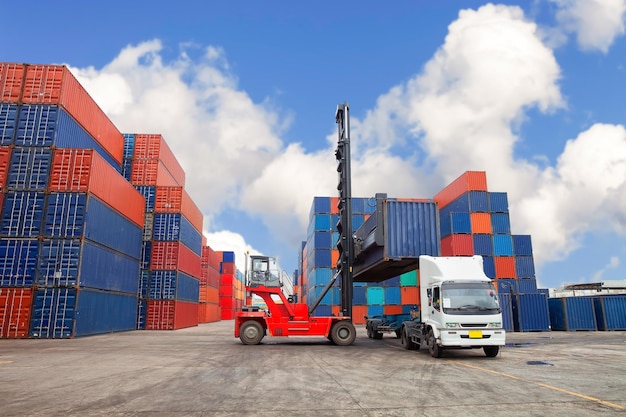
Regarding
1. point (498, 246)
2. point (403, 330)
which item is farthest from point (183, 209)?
point (498, 246)

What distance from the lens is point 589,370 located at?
10.9 m

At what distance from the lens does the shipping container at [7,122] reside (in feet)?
76.8

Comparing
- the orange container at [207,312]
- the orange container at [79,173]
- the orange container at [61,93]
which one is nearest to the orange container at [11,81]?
the orange container at [61,93]

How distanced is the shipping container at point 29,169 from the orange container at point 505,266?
3315 centimetres

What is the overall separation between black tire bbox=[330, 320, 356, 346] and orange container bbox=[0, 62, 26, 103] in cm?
2179

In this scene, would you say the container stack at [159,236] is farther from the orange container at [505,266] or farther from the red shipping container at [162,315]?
the orange container at [505,266]

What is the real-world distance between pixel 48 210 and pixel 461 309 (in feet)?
71.8

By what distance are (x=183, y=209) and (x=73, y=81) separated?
13924mm

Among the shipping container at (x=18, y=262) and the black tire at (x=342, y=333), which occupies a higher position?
the shipping container at (x=18, y=262)

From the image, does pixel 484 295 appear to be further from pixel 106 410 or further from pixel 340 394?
pixel 106 410

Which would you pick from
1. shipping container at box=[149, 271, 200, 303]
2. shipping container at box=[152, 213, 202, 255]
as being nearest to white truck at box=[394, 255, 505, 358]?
shipping container at box=[149, 271, 200, 303]

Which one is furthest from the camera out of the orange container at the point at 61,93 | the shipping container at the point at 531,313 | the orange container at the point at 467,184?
the orange container at the point at 467,184

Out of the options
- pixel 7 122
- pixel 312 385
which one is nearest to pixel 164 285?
pixel 7 122

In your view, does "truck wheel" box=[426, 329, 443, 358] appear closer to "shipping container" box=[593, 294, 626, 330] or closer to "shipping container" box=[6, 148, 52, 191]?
"shipping container" box=[6, 148, 52, 191]
